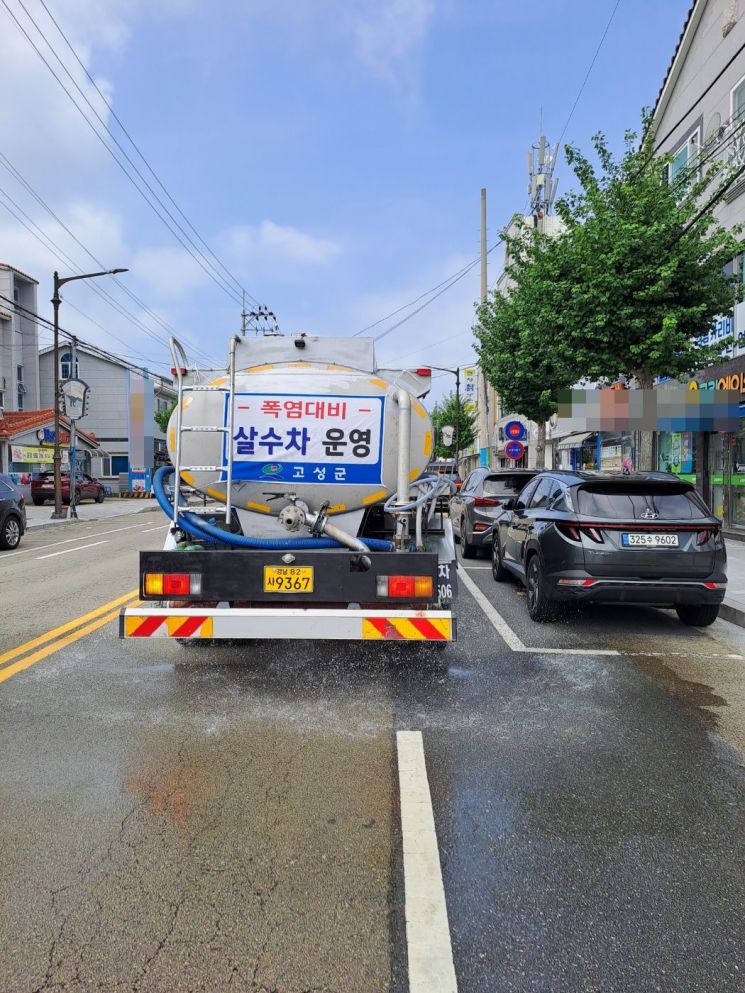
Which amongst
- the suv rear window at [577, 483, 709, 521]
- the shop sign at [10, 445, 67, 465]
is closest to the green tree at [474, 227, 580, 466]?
the suv rear window at [577, 483, 709, 521]

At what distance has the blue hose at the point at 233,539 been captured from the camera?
4.90 m

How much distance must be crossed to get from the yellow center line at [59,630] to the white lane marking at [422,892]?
12.6 ft

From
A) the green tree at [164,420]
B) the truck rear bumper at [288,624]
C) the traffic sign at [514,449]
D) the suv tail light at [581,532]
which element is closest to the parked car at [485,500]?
the suv tail light at [581,532]

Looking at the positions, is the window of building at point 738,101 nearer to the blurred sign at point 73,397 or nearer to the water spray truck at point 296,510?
the water spray truck at point 296,510

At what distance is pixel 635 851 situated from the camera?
2.93 m

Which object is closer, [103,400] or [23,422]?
[23,422]

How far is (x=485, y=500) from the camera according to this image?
1229 centimetres

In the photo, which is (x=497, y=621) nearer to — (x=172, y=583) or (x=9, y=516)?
(x=172, y=583)

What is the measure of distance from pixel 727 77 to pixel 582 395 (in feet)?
28.2

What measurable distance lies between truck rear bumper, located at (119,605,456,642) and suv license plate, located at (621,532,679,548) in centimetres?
283

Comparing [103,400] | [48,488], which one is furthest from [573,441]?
[103,400]

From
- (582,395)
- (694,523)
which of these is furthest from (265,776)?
(582,395)

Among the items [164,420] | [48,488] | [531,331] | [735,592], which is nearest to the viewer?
[164,420]

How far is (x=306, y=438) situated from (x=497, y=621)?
11.4 feet
